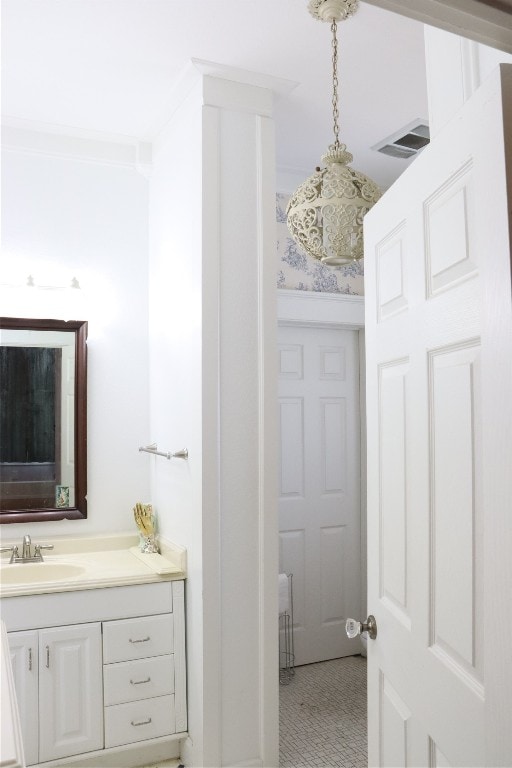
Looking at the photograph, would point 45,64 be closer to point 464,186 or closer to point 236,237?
point 236,237

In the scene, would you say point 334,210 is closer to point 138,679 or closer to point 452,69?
point 452,69

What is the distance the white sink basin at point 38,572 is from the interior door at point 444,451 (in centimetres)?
171

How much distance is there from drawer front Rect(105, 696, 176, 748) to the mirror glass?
0.94 meters

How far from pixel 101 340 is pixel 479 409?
2.52 metres

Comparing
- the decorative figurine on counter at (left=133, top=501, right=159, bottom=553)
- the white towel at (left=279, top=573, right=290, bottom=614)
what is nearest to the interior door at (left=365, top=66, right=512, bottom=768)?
the decorative figurine on counter at (left=133, top=501, right=159, bottom=553)

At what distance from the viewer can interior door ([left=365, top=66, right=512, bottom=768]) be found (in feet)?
3.02

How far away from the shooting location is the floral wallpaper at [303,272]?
3719 mm

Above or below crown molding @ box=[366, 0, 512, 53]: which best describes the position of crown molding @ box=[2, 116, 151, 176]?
above

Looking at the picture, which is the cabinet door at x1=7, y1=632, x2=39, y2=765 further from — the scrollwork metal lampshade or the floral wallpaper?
the floral wallpaper

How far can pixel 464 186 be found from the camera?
3.61 feet

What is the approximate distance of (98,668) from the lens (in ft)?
8.59

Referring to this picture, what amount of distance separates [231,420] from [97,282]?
1175mm

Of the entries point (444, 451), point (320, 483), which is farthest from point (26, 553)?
point (444, 451)

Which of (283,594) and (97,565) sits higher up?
(97,565)
